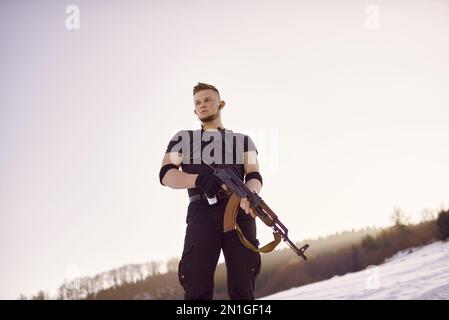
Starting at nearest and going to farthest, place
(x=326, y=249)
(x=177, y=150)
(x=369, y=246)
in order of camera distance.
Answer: (x=177, y=150), (x=369, y=246), (x=326, y=249)

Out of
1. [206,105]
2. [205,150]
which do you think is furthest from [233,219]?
[206,105]

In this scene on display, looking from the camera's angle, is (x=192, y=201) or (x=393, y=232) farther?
→ (x=393, y=232)

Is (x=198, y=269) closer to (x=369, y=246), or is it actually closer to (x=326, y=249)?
(x=369, y=246)

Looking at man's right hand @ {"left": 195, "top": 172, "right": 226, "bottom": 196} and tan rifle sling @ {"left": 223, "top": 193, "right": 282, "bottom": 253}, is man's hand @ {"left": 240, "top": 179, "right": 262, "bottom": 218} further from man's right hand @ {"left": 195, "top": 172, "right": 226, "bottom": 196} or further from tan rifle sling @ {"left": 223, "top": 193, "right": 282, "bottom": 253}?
man's right hand @ {"left": 195, "top": 172, "right": 226, "bottom": 196}

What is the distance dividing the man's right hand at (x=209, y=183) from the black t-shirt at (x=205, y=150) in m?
0.29

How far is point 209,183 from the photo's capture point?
324 centimetres

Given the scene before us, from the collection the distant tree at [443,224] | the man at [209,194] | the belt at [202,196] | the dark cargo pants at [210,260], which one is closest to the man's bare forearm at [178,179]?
the man at [209,194]

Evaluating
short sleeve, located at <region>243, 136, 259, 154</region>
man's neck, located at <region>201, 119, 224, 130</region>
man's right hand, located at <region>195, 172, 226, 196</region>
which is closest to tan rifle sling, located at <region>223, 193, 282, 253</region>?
man's right hand, located at <region>195, 172, 226, 196</region>

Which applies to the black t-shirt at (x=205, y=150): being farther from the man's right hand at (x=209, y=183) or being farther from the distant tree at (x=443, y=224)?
the distant tree at (x=443, y=224)

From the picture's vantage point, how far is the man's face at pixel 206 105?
3.79 meters

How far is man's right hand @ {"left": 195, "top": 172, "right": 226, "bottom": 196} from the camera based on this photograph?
3240mm
